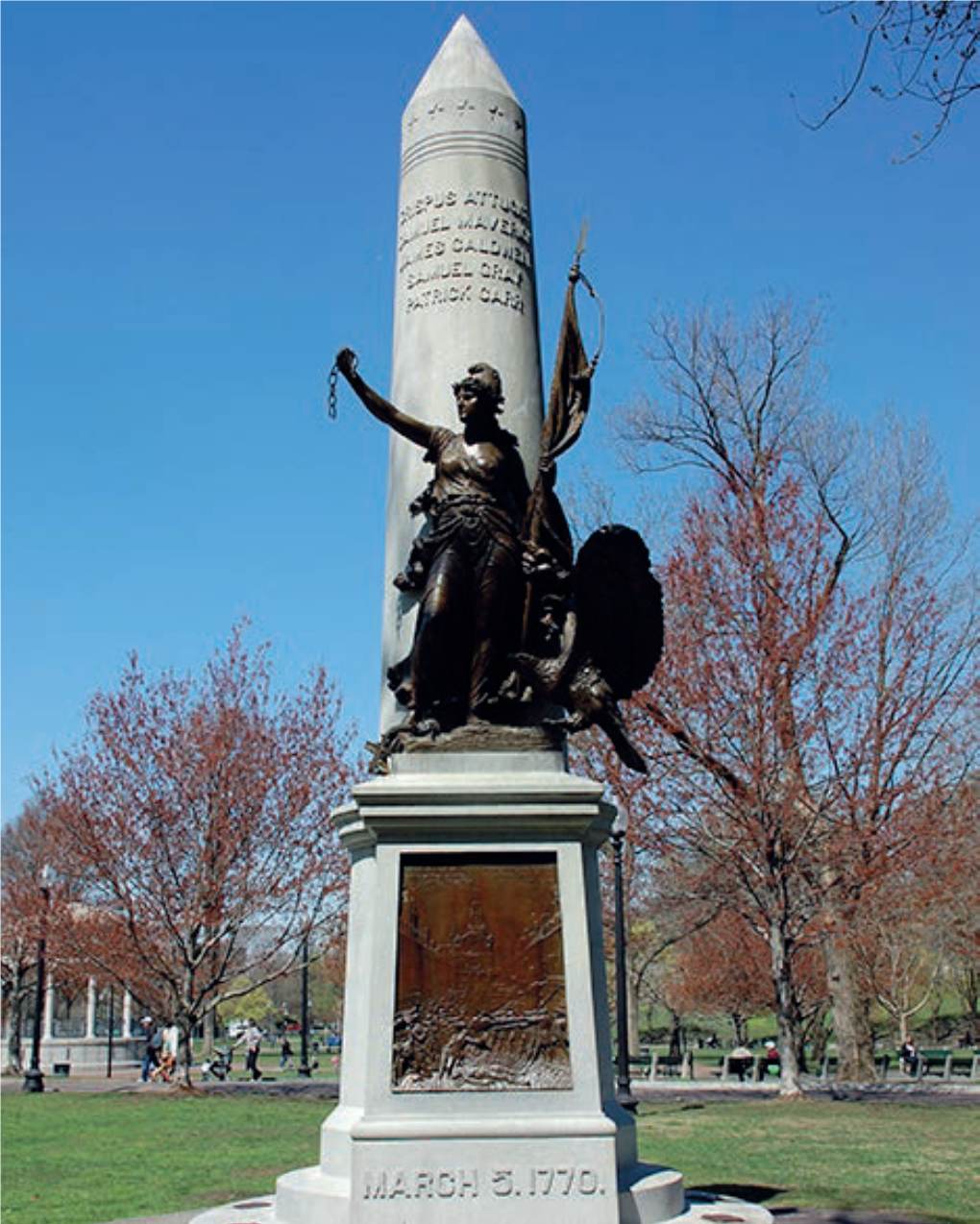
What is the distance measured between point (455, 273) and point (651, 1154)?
9589 millimetres

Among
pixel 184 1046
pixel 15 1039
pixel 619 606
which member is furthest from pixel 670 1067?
pixel 619 606

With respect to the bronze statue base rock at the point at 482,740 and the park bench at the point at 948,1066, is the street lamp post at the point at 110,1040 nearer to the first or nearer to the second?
the park bench at the point at 948,1066

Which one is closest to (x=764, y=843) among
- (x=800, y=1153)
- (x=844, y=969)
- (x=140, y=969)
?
(x=844, y=969)

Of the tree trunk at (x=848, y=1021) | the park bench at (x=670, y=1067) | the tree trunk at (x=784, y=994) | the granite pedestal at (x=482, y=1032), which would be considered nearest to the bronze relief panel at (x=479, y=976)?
the granite pedestal at (x=482, y=1032)

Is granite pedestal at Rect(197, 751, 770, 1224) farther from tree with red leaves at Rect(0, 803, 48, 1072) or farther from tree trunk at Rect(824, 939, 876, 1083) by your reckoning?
tree with red leaves at Rect(0, 803, 48, 1072)

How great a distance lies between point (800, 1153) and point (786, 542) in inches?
604

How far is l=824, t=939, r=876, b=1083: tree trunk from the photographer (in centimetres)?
2836

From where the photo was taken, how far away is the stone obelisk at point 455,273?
8773 millimetres

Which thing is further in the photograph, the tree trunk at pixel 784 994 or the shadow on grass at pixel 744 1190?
the tree trunk at pixel 784 994

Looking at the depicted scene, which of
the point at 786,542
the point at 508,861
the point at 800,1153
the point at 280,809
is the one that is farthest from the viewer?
the point at 280,809

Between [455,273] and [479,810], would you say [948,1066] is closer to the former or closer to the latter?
[455,273]

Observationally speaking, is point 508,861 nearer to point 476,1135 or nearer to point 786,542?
point 476,1135

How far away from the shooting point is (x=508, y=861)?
689cm

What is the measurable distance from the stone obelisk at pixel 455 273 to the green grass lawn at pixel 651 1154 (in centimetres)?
542
